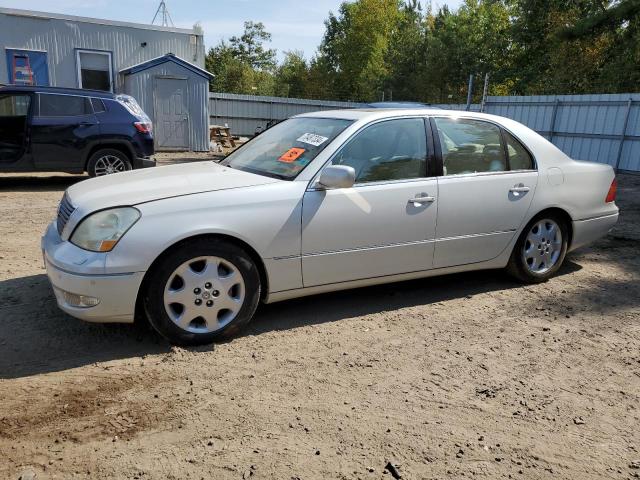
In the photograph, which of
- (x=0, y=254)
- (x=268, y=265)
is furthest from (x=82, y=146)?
(x=268, y=265)

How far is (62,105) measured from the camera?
9.55m

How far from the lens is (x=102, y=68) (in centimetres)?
1619

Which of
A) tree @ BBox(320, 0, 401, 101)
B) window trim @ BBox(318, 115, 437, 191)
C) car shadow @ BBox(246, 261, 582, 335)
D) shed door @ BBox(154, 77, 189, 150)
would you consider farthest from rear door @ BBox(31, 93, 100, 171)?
tree @ BBox(320, 0, 401, 101)

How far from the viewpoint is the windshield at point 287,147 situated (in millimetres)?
3977

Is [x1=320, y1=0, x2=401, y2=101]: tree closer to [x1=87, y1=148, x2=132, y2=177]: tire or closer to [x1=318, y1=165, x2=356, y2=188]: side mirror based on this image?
[x1=87, y1=148, x2=132, y2=177]: tire

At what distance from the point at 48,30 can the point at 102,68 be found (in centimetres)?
169

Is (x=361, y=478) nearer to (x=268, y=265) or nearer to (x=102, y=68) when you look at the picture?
(x=268, y=265)

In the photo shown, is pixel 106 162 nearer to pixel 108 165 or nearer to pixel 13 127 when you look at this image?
pixel 108 165

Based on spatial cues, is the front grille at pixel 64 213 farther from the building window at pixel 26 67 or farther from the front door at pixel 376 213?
the building window at pixel 26 67

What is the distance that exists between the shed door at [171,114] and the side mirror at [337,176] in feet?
46.4

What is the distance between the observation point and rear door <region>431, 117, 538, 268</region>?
4.33 metres

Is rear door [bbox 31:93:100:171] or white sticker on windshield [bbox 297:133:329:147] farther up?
white sticker on windshield [bbox 297:133:329:147]

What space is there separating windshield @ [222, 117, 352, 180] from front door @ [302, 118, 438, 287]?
22 centimetres

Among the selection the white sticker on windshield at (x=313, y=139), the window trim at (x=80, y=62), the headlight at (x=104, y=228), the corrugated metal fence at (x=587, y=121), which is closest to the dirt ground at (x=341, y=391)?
the headlight at (x=104, y=228)
